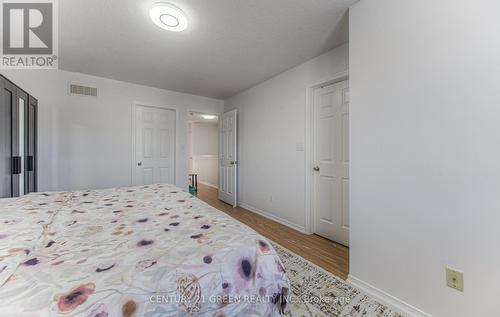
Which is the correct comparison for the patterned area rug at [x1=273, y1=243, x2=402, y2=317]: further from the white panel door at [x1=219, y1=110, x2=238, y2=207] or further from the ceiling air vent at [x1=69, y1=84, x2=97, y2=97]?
the ceiling air vent at [x1=69, y1=84, x2=97, y2=97]

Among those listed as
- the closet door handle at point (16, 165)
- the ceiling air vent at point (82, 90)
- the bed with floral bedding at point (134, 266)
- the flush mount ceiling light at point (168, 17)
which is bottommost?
the bed with floral bedding at point (134, 266)

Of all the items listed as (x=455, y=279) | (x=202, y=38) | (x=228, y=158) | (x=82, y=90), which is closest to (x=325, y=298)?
(x=455, y=279)

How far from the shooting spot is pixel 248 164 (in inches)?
152

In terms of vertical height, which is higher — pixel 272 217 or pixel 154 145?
pixel 154 145

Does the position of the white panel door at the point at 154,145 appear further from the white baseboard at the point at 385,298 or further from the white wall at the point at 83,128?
the white baseboard at the point at 385,298

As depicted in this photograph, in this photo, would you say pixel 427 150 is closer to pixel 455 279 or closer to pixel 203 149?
pixel 455 279

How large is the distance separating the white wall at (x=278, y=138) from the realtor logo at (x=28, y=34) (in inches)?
103

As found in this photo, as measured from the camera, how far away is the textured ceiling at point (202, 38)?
1.71 metres

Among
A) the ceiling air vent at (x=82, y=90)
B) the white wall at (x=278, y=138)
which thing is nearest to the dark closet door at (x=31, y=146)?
the ceiling air vent at (x=82, y=90)

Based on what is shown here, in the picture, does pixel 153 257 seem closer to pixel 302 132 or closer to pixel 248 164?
pixel 302 132

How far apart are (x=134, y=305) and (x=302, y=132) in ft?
8.41

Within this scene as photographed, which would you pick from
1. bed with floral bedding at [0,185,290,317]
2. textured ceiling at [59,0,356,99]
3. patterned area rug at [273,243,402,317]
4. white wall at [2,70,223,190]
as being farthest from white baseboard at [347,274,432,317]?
white wall at [2,70,223,190]

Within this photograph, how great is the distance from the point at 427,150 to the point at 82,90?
4262 millimetres

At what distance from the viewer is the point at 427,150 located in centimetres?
128
